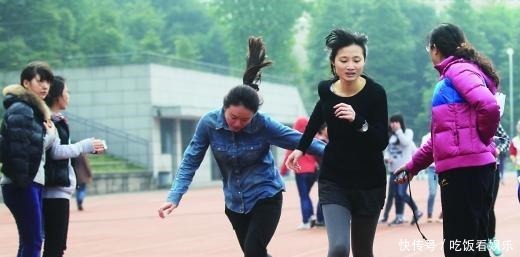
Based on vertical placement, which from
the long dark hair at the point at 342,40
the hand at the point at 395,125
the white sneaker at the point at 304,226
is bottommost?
the white sneaker at the point at 304,226

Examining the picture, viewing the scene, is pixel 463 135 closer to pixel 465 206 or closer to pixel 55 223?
pixel 465 206

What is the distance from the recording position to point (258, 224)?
622cm

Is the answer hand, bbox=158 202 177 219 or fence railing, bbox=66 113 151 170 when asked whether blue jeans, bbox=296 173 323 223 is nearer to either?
hand, bbox=158 202 177 219

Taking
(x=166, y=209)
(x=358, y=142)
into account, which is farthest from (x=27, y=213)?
(x=358, y=142)

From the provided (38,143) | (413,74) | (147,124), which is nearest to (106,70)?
(147,124)

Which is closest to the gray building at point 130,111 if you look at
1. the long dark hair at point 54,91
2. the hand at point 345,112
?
the long dark hair at point 54,91

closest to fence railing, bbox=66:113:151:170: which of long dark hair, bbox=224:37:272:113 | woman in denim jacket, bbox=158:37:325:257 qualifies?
long dark hair, bbox=224:37:272:113

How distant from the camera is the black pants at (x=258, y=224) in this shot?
241 inches

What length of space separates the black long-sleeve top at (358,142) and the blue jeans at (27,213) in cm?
206

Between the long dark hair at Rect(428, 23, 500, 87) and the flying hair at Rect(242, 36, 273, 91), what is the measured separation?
1382mm

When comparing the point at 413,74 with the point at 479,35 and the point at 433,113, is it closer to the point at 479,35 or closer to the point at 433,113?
the point at 479,35

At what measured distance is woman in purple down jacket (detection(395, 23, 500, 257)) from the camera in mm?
5418

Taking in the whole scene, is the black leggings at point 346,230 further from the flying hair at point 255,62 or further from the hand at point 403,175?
the flying hair at point 255,62

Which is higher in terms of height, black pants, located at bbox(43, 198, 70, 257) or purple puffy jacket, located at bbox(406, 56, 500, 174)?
purple puffy jacket, located at bbox(406, 56, 500, 174)
